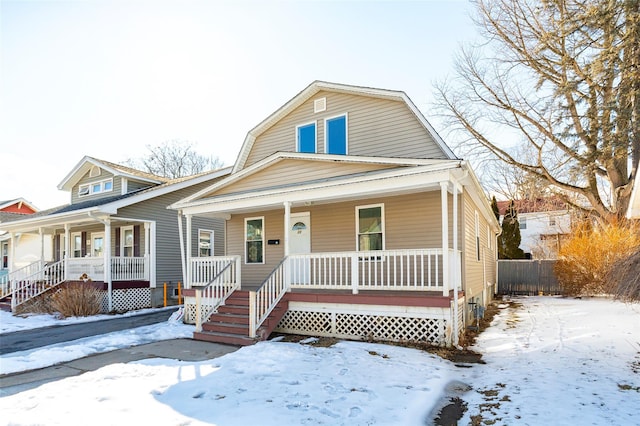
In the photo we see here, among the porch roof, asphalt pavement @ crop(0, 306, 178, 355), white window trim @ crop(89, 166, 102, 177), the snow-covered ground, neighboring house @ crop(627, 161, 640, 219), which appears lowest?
asphalt pavement @ crop(0, 306, 178, 355)

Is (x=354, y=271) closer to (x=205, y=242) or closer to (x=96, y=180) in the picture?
(x=205, y=242)

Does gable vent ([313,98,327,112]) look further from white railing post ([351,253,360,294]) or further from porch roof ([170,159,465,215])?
white railing post ([351,253,360,294])

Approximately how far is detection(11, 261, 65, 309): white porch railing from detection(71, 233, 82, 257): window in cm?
237

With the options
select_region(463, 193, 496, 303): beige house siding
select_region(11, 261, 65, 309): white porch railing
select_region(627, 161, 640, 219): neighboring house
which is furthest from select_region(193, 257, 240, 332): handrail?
select_region(11, 261, 65, 309): white porch railing

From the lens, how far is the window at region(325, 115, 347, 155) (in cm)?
1255

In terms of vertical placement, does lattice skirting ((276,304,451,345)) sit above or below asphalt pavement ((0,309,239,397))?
above

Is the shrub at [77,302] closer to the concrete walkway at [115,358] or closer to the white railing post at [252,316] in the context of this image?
the concrete walkway at [115,358]

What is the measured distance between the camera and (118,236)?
58.7ft

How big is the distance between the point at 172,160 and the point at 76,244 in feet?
71.3

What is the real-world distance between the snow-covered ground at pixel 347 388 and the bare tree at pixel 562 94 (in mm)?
10473

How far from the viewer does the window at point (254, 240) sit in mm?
13172

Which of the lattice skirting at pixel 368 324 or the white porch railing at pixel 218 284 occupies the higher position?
the white porch railing at pixel 218 284

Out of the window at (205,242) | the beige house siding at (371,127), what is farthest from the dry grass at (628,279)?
the window at (205,242)

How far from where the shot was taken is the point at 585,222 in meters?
20.5
